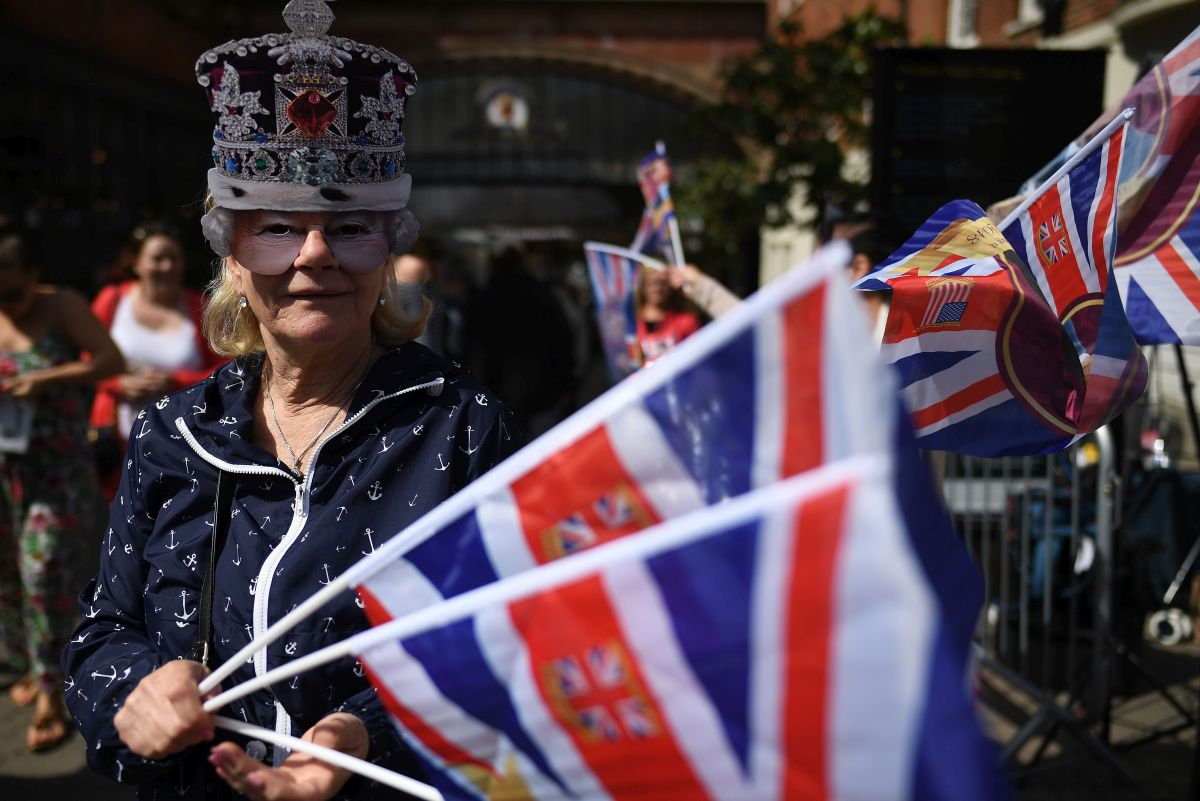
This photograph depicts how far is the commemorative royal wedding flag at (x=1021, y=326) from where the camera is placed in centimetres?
227

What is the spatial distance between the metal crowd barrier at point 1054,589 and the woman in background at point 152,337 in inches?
134

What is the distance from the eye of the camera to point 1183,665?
5.64 m

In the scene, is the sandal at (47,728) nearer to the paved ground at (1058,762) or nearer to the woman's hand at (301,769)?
the paved ground at (1058,762)

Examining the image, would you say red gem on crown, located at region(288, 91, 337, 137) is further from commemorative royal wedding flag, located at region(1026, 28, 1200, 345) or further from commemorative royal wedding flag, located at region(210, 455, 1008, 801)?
commemorative royal wedding flag, located at region(1026, 28, 1200, 345)

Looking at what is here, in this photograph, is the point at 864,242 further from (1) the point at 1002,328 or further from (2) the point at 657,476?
(2) the point at 657,476

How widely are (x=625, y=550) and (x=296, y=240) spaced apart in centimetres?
105

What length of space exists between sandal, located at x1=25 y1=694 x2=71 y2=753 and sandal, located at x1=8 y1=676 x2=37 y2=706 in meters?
0.38

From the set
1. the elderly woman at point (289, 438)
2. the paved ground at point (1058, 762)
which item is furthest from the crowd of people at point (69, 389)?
the elderly woman at point (289, 438)

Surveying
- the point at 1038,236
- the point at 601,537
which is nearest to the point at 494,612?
the point at 601,537

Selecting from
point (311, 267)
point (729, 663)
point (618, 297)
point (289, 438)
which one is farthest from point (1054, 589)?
point (729, 663)

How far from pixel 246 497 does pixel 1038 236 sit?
5.58 feet

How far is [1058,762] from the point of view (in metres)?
4.56

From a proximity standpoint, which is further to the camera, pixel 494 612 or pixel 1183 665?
pixel 1183 665

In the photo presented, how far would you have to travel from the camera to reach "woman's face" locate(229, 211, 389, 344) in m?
1.94
